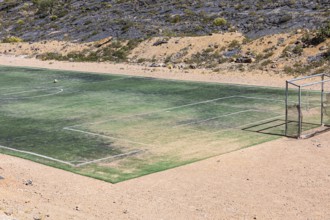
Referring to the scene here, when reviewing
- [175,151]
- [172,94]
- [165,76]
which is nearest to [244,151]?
[175,151]

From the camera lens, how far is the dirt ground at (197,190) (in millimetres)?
17438

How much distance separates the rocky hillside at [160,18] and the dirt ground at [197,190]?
124 feet

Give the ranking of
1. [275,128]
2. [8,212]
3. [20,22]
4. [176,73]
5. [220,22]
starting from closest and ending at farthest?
1. [8,212]
2. [275,128]
3. [176,73]
4. [220,22]
5. [20,22]

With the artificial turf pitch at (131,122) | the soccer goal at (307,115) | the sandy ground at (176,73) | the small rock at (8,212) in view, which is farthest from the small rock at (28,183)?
the sandy ground at (176,73)

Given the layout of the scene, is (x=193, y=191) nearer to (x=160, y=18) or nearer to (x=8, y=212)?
(x=8, y=212)

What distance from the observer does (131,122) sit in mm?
31078

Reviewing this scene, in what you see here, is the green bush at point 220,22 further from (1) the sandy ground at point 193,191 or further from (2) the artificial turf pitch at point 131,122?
(1) the sandy ground at point 193,191

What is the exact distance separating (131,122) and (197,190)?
11955 mm

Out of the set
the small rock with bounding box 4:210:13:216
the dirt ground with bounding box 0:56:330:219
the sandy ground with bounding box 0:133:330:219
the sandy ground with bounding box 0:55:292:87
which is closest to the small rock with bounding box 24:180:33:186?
the dirt ground with bounding box 0:56:330:219

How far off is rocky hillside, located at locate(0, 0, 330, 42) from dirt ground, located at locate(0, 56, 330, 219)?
124ft

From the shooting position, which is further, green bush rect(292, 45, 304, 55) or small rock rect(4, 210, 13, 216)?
green bush rect(292, 45, 304, 55)

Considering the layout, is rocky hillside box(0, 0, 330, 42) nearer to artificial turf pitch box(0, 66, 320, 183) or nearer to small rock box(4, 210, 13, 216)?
artificial turf pitch box(0, 66, 320, 183)

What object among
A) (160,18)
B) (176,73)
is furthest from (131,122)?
(160,18)

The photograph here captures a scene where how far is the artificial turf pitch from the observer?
24.2m
